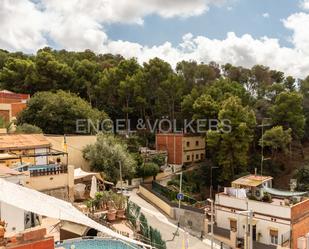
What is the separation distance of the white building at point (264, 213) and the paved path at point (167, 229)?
2.61 m

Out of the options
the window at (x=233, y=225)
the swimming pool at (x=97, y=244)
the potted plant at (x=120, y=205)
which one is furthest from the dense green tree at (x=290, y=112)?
the swimming pool at (x=97, y=244)

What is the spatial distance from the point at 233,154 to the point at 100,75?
1753 cm

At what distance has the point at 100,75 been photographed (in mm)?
40188

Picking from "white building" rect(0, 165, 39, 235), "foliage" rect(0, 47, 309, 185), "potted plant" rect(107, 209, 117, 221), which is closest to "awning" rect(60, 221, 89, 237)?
"white building" rect(0, 165, 39, 235)

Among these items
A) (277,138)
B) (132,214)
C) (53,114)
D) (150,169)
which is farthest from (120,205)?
(277,138)

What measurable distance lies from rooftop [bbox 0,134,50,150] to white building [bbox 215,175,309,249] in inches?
443

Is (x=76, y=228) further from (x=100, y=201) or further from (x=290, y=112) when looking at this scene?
(x=290, y=112)

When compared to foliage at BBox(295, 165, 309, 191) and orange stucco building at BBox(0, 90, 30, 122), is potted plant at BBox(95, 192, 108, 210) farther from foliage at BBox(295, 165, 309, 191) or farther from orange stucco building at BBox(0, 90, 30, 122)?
foliage at BBox(295, 165, 309, 191)

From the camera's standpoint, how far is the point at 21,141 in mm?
21703

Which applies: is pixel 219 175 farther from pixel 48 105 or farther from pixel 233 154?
pixel 48 105

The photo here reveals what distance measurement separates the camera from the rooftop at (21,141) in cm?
2069

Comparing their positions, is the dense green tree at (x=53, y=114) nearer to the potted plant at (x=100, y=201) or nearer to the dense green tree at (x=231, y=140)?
the dense green tree at (x=231, y=140)

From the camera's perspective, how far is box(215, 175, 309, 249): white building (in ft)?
60.3

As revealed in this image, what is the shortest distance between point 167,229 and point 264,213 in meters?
5.19
